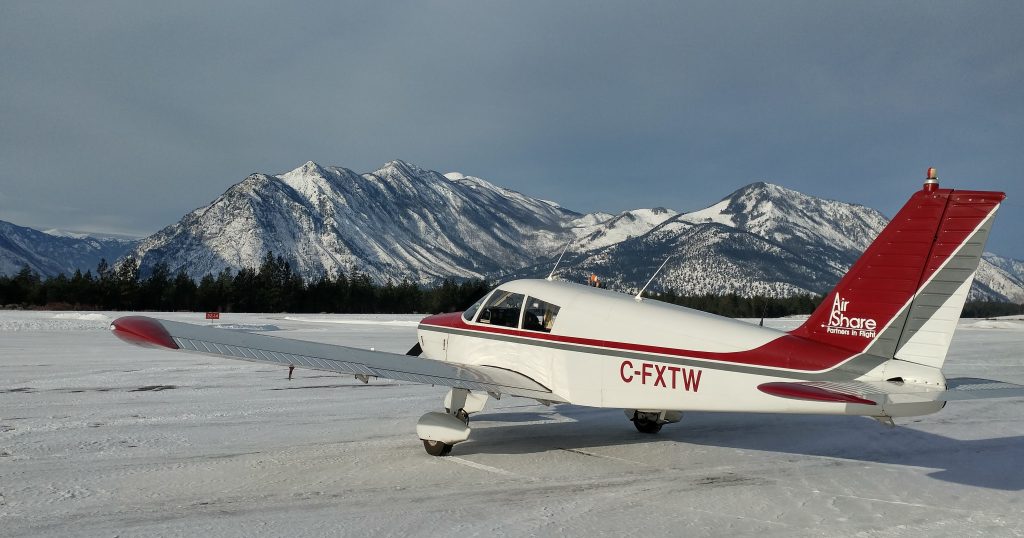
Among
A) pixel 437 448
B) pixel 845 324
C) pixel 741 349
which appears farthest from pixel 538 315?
pixel 845 324

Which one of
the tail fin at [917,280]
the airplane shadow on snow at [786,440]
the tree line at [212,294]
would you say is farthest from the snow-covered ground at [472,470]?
the tree line at [212,294]

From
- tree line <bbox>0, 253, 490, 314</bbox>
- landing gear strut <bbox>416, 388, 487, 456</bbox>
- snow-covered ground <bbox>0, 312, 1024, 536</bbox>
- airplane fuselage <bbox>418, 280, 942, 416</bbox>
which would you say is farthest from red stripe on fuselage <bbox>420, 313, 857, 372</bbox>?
tree line <bbox>0, 253, 490, 314</bbox>

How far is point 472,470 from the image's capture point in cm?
752

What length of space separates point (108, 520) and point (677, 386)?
5.45m

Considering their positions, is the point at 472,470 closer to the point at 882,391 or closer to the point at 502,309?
the point at 502,309

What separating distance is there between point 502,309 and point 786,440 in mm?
4375

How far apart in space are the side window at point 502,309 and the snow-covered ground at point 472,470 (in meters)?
1.59

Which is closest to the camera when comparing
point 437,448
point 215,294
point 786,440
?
point 437,448

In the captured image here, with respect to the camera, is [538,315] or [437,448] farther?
[538,315]

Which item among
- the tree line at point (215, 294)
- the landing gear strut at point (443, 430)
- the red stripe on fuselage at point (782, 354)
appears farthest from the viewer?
the tree line at point (215, 294)

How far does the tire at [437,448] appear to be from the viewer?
26.3ft

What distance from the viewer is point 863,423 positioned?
35.8ft

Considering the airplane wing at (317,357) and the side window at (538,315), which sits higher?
the side window at (538,315)

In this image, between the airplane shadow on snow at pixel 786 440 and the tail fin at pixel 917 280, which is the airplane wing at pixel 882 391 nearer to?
the tail fin at pixel 917 280
